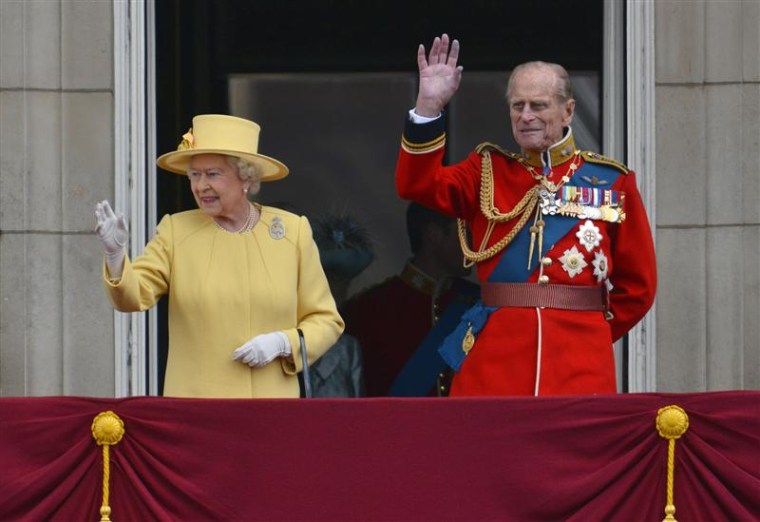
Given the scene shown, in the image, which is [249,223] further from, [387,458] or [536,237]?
[387,458]

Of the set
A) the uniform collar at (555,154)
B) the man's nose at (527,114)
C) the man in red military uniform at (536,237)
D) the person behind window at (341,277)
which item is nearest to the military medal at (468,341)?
the man in red military uniform at (536,237)

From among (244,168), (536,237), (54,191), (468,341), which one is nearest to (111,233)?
(244,168)

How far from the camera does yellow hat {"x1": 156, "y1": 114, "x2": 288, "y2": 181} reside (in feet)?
21.7

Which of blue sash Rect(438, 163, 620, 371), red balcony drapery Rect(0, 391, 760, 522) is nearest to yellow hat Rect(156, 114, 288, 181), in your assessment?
blue sash Rect(438, 163, 620, 371)

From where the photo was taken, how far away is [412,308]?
9.34m

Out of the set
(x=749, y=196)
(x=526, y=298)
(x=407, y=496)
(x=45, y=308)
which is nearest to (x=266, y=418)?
(x=407, y=496)

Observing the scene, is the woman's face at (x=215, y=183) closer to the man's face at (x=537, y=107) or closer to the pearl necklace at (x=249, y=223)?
the pearl necklace at (x=249, y=223)

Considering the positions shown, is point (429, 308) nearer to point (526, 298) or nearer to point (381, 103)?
point (381, 103)

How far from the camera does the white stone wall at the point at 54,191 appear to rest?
8086 millimetres

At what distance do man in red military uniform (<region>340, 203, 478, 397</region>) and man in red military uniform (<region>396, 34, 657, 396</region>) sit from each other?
213 cm

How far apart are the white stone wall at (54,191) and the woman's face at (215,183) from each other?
1.61 m

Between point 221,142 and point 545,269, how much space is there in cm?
114

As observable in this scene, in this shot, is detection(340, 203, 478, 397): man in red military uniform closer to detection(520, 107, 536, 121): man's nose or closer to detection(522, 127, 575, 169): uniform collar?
detection(522, 127, 575, 169): uniform collar

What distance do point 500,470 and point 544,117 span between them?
127 cm
